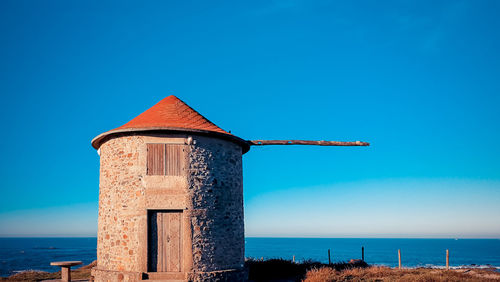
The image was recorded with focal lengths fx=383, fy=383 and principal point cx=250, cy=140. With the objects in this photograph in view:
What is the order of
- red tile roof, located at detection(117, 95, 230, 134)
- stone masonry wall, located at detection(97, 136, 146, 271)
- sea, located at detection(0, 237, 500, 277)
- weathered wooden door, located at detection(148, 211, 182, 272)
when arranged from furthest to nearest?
sea, located at detection(0, 237, 500, 277) → red tile roof, located at detection(117, 95, 230, 134) → stone masonry wall, located at detection(97, 136, 146, 271) → weathered wooden door, located at detection(148, 211, 182, 272)

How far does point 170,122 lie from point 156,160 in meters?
1.31

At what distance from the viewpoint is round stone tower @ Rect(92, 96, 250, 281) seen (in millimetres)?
10766

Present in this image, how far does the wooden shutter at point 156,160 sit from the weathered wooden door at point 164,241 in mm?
1175

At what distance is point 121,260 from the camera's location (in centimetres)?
1092

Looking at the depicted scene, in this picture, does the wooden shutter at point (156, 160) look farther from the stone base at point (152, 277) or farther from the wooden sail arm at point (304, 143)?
the wooden sail arm at point (304, 143)

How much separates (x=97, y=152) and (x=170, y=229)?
15.2 ft

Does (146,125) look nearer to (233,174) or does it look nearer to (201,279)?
(233,174)

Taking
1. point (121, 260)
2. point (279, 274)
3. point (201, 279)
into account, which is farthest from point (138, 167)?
point (279, 274)

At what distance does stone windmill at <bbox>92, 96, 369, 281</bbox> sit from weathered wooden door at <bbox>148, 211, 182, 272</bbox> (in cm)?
3

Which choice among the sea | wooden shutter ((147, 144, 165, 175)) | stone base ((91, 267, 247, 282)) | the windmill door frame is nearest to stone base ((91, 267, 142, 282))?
stone base ((91, 267, 247, 282))

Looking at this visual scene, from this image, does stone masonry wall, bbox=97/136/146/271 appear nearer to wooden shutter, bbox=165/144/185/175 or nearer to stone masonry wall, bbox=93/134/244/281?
stone masonry wall, bbox=93/134/244/281

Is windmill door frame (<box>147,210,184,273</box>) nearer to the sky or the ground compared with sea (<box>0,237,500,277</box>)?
nearer to the sky

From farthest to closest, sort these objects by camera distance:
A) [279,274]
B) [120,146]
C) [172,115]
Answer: [279,274] → [172,115] → [120,146]

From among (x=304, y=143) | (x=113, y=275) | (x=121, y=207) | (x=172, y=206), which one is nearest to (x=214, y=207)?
(x=172, y=206)
